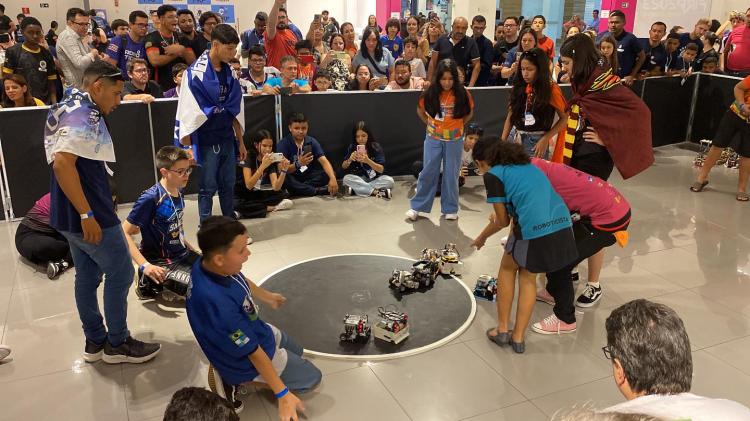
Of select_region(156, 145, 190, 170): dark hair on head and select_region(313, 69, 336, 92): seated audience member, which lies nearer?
select_region(156, 145, 190, 170): dark hair on head

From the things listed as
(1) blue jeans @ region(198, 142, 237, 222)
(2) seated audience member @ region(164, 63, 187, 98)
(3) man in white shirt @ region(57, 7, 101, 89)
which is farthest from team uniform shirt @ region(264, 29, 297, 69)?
(1) blue jeans @ region(198, 142, 237, 222)

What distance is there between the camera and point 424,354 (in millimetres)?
3342

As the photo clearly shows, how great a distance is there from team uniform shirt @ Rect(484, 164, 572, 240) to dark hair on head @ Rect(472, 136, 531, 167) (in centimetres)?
3

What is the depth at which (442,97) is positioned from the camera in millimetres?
5172

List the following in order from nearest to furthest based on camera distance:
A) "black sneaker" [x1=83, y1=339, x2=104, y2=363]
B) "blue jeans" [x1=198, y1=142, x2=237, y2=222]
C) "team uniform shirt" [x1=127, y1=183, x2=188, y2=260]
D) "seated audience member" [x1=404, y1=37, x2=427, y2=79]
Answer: "black sneaker" [x1=83, y1=339, x2=104, y2=363], "team uniform shirt" [x1=127, y1=183, x2=188, y2=260], "blue jeans" [x1=198, y1=142, x2=237, y2=222], "seated audience member" [x1=404, y1=37, x2=427, y2=79]

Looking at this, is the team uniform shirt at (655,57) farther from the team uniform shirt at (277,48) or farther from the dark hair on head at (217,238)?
the dark hair on head at (217,238)

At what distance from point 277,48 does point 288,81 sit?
104 cm

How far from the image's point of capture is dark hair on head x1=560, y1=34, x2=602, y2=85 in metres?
3.90

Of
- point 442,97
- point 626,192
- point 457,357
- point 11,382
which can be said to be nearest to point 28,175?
point 11,382

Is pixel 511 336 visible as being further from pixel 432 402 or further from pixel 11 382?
pixel 11 382

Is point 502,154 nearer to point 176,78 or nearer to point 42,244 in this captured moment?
point 42,244

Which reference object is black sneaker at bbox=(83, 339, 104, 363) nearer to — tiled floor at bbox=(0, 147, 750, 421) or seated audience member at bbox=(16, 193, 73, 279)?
tiled floor at bbox=(0, 147, 750, 421)

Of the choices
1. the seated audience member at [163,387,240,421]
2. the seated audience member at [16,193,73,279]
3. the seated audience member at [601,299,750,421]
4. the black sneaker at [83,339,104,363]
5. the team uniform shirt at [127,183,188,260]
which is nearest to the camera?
the seated audience member at [163,387,240,421]

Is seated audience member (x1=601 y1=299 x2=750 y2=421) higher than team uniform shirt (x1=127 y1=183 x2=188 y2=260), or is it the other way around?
seated audience member (x1=601 y1=299 x2=750 y2=421)
